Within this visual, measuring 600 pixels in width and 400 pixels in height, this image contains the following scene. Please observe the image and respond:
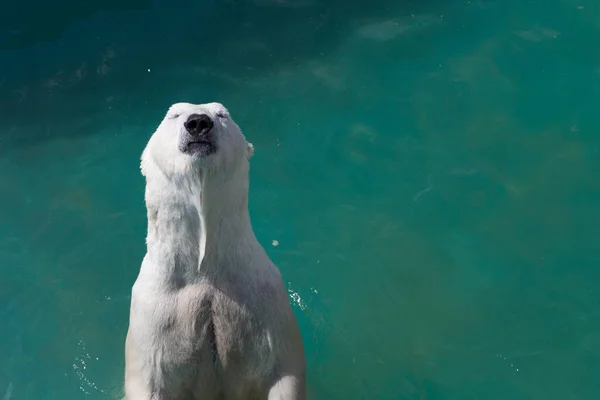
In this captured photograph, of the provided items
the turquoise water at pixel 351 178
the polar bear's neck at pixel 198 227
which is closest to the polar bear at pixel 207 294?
the polar bear's neck at pixel 198 227

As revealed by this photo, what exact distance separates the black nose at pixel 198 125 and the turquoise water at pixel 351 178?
2384 millimetres

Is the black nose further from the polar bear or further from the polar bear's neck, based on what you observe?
the polar bear's neck

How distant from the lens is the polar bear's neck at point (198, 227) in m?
3.77

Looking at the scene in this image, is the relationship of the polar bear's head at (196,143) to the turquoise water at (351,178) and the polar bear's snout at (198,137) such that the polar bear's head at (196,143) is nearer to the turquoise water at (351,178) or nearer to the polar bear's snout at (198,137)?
the polar bear's snout at (198,137)

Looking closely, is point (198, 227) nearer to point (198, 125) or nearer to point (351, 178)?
point (198, 125)

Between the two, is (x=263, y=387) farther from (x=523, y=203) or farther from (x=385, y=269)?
(x=523, y=203)

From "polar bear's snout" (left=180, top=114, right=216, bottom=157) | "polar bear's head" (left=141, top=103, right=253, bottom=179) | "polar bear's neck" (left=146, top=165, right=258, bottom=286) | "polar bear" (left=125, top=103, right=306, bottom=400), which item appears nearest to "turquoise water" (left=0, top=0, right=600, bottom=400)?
"polar bear" (left=125, top=103, right=306, bottom=400)

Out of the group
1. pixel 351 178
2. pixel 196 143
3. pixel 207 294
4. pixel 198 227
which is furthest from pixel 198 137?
pixel 351 178

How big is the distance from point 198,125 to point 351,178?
3.57 m

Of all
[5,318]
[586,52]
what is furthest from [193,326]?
[586,52]

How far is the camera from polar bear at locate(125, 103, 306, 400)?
3.82 metres

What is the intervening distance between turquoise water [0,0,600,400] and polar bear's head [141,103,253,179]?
7.22 ft

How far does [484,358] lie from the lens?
236 inches

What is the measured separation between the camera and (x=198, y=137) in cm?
363
